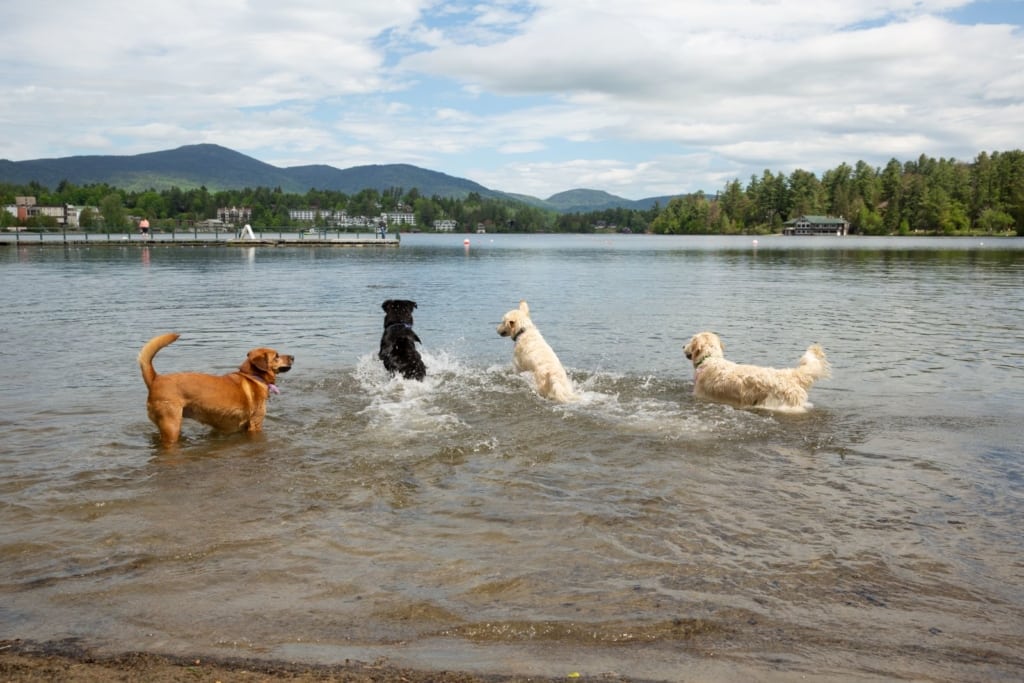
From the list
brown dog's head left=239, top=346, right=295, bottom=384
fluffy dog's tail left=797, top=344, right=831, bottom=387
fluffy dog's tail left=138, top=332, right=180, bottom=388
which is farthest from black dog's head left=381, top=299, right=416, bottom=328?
fluffy dog's tail left=797, top=344, right=831, bottom=387

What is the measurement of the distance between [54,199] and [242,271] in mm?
191853

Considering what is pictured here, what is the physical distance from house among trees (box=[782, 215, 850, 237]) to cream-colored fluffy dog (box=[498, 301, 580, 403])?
19109 cm

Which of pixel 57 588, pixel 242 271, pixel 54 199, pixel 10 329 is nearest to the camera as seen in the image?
pixel 57 588

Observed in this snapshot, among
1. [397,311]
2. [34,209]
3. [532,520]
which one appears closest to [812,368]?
[532,520]

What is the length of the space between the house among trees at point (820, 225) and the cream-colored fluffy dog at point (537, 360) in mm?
191089

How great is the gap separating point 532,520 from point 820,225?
199 m

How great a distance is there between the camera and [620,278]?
38125 mm

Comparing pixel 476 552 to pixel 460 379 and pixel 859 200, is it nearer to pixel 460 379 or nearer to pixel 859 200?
pixel 460 379

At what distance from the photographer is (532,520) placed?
233 inches

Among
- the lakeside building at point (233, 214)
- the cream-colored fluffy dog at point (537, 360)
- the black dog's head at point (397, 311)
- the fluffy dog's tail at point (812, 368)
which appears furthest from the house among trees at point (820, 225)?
the black dog's head at point (397, 311)

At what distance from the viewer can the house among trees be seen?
7185 inches

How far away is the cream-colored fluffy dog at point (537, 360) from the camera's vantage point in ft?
33.8

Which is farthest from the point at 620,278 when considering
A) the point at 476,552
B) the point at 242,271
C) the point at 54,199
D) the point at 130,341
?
the point at 54,199

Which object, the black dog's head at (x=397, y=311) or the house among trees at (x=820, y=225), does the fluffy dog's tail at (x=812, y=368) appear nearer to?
the black dog's head at (x=397, y=311)
